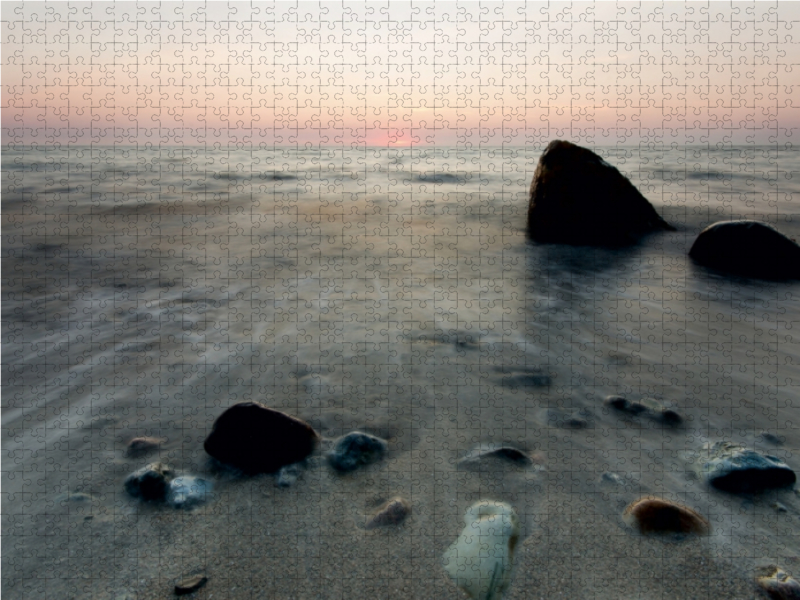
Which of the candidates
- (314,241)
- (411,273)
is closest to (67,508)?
(411,273)

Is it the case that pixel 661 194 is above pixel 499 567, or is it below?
above

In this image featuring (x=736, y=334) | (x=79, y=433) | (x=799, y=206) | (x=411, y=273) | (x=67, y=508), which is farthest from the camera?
(x=799, y=206)

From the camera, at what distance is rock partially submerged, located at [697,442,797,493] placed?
8.72 ft

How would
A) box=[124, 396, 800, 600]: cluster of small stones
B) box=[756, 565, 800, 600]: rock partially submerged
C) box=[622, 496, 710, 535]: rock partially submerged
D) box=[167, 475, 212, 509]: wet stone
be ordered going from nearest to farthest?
box=[756, 565, 800, 600]: rock partially submerged < box=[124, 396, 800, 600]: cluster of small stones < box=[622, 496, 710, 535]: rock partially submerged < box=[167, 475, 212, 509]: wet stone

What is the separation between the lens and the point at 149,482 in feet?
8.84

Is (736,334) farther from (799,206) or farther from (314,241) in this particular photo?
(799,206)

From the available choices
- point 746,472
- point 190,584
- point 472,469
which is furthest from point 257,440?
point 746,472

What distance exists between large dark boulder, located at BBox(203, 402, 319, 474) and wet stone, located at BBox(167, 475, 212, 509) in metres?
0.20

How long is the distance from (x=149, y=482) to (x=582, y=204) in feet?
21.9

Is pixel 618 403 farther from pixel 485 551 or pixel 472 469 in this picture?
pixel 485 551

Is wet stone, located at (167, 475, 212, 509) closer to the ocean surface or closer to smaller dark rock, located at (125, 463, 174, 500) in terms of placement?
smaller dark rock, located at (125, 463, 174, 500)

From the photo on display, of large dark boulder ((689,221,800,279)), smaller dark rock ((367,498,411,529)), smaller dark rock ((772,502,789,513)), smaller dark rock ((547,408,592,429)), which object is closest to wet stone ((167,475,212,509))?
smaller dark rock ((367,498,411,529))

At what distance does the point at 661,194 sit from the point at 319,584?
37.7 ft

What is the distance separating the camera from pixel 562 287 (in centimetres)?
574
